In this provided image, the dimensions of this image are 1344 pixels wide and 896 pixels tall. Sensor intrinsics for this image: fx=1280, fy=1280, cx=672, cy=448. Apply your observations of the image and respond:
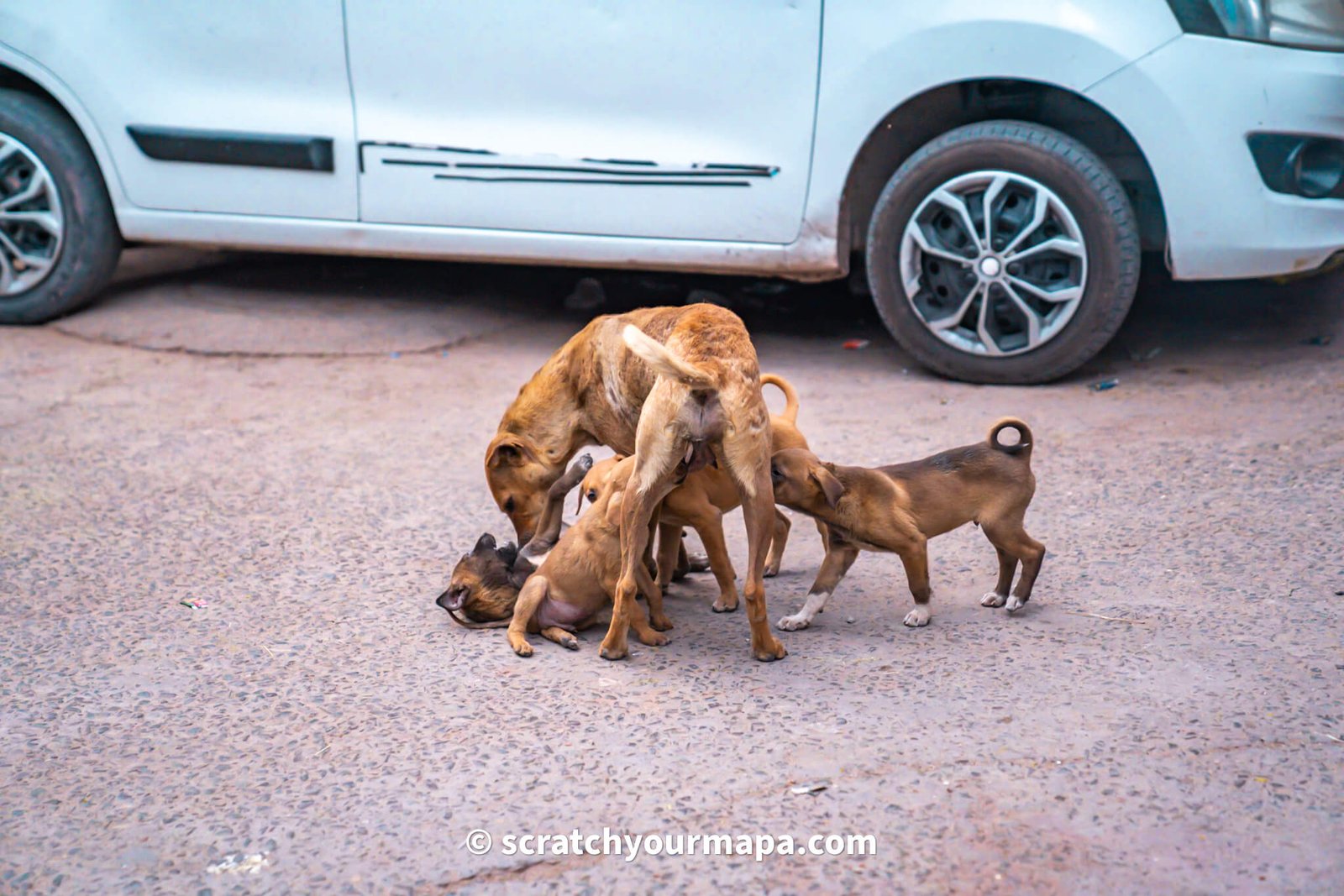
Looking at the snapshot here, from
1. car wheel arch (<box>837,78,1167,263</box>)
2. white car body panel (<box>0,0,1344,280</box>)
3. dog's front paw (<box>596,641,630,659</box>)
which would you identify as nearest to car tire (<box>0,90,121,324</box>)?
white car body panel (<box>0,0,1344,280</box>)

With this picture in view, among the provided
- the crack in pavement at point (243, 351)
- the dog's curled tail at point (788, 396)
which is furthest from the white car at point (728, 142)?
the dog's curled tail at point (788, 396)

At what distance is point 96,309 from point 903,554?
5.35m

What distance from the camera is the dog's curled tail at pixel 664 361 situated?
3.21m

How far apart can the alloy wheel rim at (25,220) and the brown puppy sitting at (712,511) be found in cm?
416

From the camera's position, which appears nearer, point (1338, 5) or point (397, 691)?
point (397, 691)

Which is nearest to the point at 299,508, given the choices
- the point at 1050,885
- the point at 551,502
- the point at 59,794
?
the point at 551,502

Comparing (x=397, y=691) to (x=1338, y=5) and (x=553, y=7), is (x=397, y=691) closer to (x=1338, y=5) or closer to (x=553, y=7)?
(x=553, y=7)

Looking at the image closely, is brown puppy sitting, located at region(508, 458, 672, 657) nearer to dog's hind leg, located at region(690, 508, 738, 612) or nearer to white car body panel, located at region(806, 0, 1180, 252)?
dog's hind leg, located at region(690, 508, 738, 612)

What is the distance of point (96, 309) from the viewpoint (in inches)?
284

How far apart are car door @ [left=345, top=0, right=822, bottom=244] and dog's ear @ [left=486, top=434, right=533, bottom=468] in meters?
2.28

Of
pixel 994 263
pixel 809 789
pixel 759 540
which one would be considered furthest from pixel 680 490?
pixel 994 263

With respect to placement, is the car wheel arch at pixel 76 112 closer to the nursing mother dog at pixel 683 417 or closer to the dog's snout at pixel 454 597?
the nursing mother dog at pixel 683 417

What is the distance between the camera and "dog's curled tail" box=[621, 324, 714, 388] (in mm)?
3213

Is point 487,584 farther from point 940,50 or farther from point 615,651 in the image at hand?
point 940,50
